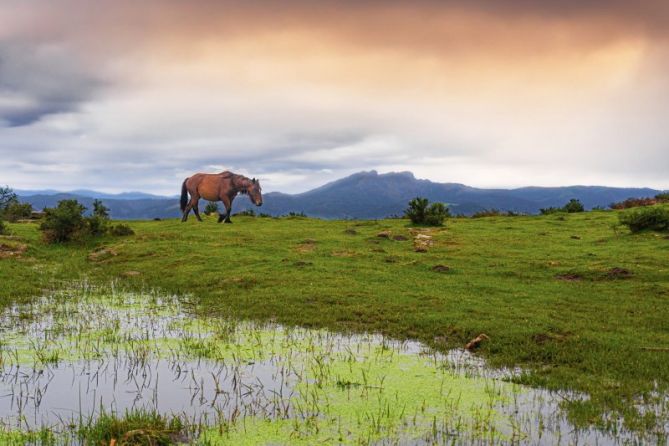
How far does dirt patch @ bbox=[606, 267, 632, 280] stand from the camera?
63.0 ft

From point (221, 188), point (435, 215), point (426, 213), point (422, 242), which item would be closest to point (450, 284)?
point (422, 242)

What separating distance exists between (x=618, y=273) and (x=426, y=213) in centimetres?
1717

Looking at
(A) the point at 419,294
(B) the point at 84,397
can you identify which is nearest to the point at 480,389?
(B) the point at 84,397

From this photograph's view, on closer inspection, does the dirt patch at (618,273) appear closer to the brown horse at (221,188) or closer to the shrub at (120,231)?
the shrub at (120,231)

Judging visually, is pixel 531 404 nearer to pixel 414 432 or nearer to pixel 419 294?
pixel 414 432

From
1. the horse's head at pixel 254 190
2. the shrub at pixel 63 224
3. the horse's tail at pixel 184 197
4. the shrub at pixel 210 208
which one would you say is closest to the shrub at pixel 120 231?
the shrub at pixel 63 224

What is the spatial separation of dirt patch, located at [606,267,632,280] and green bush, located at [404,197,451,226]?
16.2 m

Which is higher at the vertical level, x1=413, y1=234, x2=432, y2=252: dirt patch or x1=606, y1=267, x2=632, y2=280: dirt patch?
x1=413, y1=234, x2=432, y2=252: dirt patch

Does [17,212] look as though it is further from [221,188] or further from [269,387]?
[269,387]

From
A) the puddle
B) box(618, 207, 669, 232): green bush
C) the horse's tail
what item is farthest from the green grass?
the horse's tail

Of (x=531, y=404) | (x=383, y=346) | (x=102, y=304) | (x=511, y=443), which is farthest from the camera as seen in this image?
(x=102, y=304)

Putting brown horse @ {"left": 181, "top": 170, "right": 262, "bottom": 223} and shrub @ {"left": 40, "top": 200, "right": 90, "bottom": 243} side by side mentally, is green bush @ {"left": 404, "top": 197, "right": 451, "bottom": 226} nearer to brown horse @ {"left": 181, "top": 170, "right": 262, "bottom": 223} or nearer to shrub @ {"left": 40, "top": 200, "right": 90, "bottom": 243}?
brown horse @ {"left": 181, "top": 170, "right": 262, "bottom": 223}

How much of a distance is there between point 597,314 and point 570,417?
7675mm

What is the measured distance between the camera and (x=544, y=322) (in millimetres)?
13672
